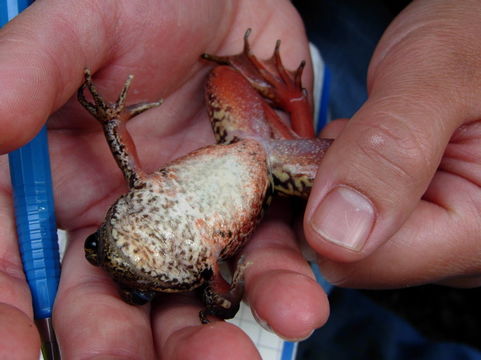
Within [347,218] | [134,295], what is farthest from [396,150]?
[134,295]

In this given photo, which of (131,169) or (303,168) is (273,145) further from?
(131,169)

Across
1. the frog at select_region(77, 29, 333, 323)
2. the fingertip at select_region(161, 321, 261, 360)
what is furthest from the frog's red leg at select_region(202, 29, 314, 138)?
the fingertip at select_region(161, 321, 261, 360)

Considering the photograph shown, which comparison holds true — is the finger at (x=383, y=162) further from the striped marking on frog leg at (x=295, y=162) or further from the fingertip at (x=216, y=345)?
the fingertip at (x=216, y=345)

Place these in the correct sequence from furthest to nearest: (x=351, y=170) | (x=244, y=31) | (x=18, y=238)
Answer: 1. (x=244, y=31)
2. (x=18, y=238)
3. (x=351, y=170)

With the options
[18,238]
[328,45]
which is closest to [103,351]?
[18,238]

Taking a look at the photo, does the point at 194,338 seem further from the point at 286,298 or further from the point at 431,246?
the point at 431,246

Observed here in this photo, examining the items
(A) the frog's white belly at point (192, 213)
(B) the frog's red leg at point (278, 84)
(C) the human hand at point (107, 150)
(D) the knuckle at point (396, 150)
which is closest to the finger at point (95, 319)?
(C) the human hand at point (107, 150)

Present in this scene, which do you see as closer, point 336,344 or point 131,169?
Result: point 131,169
